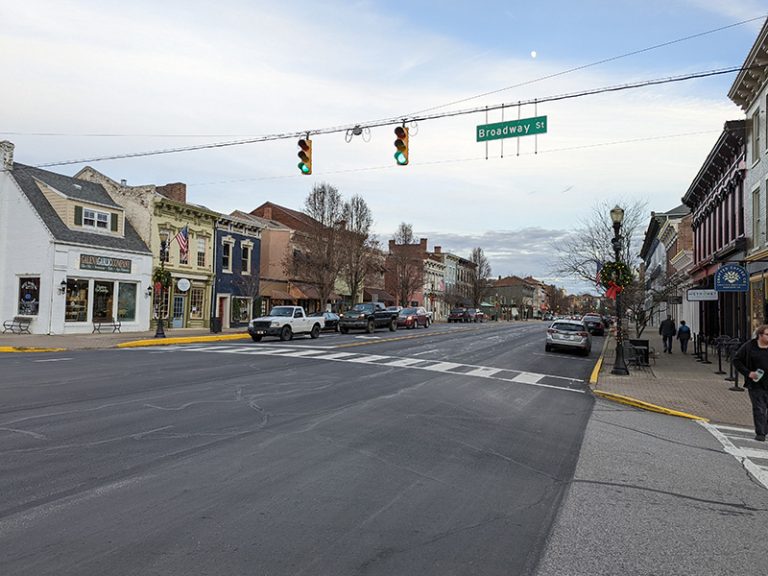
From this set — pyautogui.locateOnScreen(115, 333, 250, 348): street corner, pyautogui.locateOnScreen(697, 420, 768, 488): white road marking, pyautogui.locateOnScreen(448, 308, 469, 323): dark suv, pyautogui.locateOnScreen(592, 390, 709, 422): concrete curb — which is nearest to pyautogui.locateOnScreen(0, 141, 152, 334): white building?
pyautogui.locateOnScreen(115, 333, 250, 348): street corner

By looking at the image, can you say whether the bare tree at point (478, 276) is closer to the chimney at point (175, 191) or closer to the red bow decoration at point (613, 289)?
the chimney at point (175, 191)

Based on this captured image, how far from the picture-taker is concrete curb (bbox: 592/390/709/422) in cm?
1142

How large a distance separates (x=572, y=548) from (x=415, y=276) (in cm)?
6444

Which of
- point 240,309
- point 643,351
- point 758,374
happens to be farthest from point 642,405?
point 240,309

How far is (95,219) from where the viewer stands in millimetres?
33375

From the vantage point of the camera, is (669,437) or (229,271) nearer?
(669,437)

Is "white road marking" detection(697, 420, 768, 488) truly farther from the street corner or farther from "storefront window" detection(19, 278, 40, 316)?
"storefront window" detection(19, 278, 40, 316)

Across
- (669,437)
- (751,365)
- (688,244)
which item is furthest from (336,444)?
(688,244)

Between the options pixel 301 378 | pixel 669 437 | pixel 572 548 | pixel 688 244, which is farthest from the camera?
pixel 688 244

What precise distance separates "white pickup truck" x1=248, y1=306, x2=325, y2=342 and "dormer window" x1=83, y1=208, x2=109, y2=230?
11552 mm

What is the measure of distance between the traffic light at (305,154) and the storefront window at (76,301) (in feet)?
65.3

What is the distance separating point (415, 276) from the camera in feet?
226

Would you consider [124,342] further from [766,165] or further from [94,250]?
[766,165]

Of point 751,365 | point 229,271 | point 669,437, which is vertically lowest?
point 669,437
